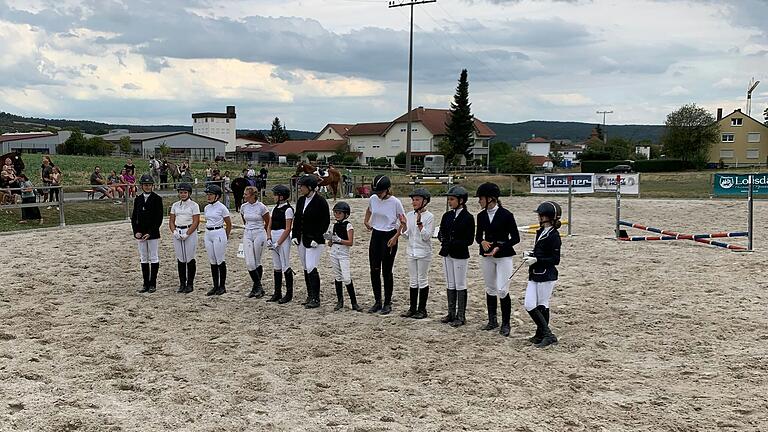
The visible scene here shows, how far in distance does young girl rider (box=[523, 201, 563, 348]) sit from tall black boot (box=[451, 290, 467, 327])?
104 centimetres

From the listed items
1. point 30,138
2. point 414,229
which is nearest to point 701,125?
point 414,229

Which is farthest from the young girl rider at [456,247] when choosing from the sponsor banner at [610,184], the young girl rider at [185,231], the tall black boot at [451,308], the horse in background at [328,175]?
the horse in background at [328,175]

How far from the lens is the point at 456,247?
25.5 ft

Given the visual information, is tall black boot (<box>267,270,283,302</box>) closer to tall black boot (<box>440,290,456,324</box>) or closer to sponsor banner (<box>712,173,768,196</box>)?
tall black boot (<box>440,290,456,324</box>)

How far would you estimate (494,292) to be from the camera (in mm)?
7676

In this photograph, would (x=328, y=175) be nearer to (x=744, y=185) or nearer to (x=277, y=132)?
(x=744, y=185)

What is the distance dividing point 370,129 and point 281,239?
84.9 m

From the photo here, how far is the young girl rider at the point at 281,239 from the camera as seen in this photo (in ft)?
29.5

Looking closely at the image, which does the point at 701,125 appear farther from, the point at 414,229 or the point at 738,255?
the point at 414,229

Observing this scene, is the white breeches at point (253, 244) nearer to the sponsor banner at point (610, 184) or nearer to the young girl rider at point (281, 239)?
the young girl rider at point (281, 239)

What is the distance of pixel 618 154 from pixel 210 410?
7479 centimetres

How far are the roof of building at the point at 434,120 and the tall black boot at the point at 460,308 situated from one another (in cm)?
7662

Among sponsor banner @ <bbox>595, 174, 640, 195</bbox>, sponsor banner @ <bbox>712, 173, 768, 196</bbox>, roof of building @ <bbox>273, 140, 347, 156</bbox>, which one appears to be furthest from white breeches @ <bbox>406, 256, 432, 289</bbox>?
roof of building @ <bbox>273, 140, 347, 156</bbox>

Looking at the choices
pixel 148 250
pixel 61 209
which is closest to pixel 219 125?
pixel 61 209
